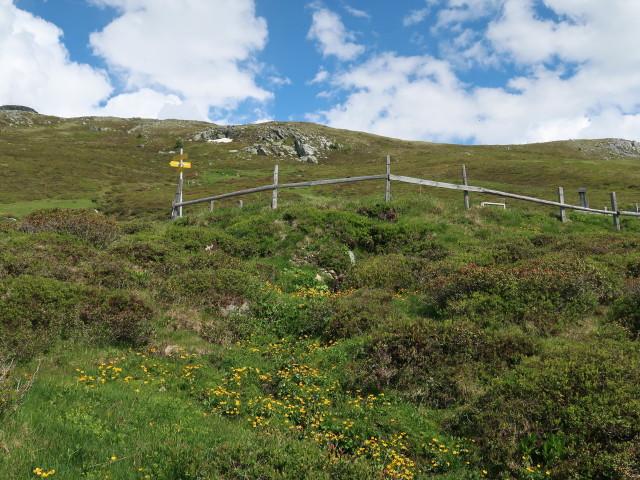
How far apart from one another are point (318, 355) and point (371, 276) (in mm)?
4419

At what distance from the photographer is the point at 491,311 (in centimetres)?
946

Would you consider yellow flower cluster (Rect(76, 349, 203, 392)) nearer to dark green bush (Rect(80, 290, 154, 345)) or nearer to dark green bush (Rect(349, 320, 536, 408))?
dark green bush (Rect(80, 290, 154, 345))

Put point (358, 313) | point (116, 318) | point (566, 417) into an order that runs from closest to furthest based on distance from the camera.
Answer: point (566, 417)
point (116, 318)
point (358, 313)

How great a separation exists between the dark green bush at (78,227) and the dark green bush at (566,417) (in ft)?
45.1

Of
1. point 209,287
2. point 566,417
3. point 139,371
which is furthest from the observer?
point 209,287

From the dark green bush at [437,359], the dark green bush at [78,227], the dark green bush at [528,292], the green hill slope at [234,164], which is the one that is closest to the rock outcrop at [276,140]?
the green hill slope at [234,164]

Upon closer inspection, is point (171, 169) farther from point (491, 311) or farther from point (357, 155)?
point (491, 311)

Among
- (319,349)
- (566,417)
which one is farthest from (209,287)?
(566,417)

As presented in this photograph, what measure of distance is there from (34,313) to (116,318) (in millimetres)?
1503

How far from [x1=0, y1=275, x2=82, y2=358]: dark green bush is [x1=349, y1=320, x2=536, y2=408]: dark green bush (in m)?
5.83

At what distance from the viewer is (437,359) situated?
804 centimetres

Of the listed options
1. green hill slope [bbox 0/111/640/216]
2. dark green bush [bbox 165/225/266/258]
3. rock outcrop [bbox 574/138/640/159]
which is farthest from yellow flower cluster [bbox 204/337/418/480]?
rock outcrop [bbox 574/138/640/159]

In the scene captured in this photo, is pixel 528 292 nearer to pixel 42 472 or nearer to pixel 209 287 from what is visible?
pixel 209 287

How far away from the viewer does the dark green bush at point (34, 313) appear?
7.37 m
